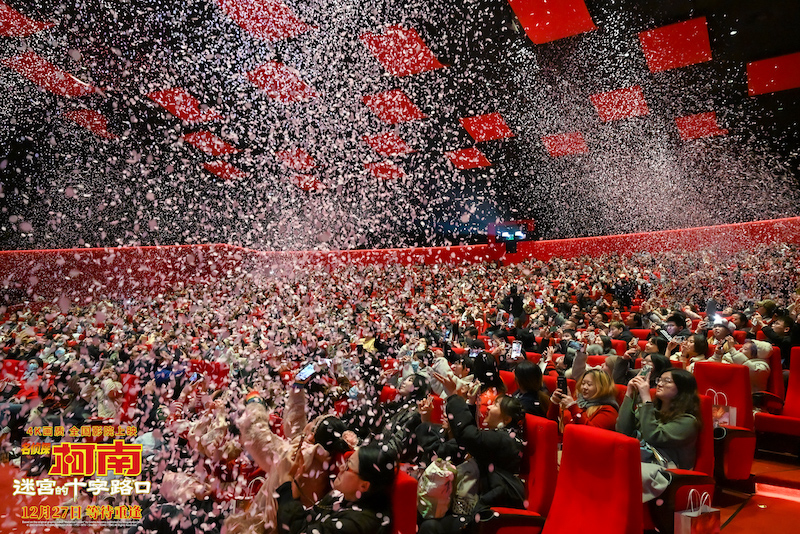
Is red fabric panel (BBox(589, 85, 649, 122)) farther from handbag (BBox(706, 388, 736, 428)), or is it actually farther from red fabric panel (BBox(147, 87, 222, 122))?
red fabric panel (BBox(147, 87, 222, 122))

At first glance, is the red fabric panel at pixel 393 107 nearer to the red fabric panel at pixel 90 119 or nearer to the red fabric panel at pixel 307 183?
the red fabric panel at pixel 90 119

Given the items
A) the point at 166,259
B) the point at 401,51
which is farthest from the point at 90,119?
the point at 401,51

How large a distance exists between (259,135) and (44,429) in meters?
6.88

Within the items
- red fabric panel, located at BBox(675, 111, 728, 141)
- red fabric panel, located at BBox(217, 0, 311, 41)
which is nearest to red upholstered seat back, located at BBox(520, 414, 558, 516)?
red fabric panel, located at BBox(217, 0, 311, 41)

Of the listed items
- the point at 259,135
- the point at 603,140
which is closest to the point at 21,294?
the point at 259,135

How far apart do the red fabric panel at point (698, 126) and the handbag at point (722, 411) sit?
7263mm

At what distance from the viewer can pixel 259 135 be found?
952cm

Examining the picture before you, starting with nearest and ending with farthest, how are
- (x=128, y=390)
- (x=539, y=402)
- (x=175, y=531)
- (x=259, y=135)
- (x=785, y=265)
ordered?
(x=175, y=531)
(x=539, y=402)
(x=128, y=390)
(x=785, y=265)
(x=259, y=135)

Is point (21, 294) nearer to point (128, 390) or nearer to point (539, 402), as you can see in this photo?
Answer: point (128, 390)

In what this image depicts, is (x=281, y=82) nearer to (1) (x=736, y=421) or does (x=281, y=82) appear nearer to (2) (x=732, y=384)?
(2) (x=732, y=384)

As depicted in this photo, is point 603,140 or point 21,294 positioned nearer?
point 603,140

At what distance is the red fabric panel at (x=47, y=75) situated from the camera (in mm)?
6352

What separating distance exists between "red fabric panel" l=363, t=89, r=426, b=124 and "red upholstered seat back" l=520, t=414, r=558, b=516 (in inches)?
249

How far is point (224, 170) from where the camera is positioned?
12.3m
